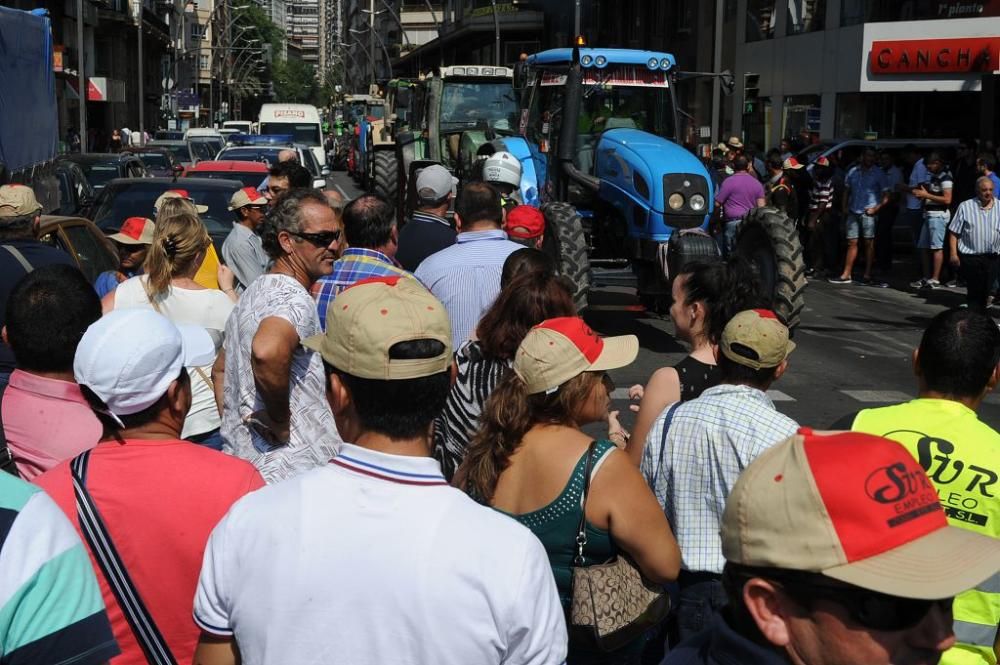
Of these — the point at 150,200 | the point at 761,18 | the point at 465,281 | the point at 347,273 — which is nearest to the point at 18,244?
the point at 347,273

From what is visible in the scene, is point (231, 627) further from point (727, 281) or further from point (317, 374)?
point (727, 281)

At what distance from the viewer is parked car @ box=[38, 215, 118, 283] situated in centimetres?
812

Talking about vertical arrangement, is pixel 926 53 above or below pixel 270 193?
above

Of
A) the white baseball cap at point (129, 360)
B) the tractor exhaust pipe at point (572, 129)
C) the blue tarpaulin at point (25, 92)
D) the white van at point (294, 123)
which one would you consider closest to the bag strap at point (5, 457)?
the white baseball cap at point (129, 360)

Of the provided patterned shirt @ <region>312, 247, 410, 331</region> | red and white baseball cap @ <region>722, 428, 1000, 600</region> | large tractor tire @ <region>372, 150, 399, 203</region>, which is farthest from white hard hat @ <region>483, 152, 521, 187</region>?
large tractor tire @ <region>372, 150, 399, 203</region>

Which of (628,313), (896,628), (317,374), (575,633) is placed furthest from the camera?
(628,313)

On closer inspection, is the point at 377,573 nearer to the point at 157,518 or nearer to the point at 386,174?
the point at 157,518

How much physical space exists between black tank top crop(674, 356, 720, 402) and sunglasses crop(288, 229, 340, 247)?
1.42m

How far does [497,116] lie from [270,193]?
1567 cm

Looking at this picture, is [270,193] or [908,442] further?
[270,193]

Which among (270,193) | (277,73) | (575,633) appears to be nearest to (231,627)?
(575,633)

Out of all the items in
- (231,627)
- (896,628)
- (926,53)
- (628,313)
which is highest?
(926,53)

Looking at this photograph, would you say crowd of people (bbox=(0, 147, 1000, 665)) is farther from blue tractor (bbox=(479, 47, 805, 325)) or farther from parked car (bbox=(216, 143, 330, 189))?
parked car (bbox=(216, 143, 330, 189))

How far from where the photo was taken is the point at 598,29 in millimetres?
51594
